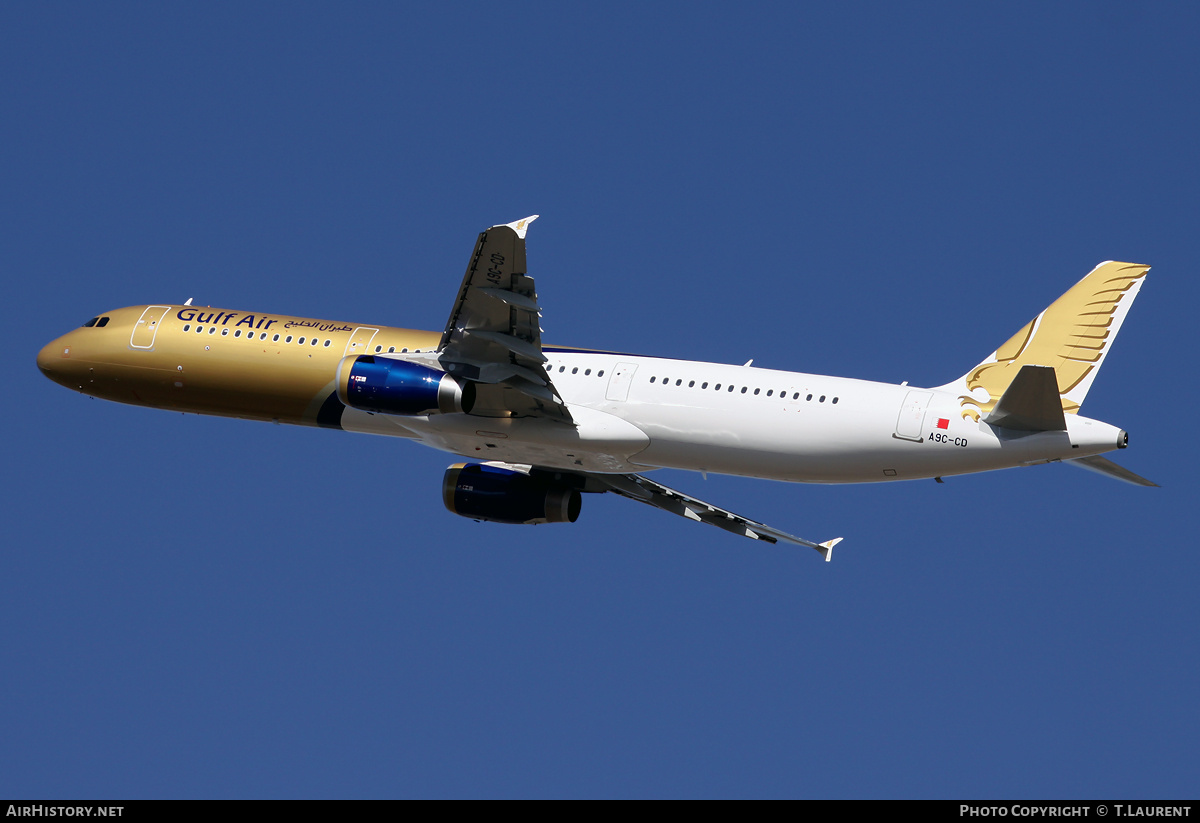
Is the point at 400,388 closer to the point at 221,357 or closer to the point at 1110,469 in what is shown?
the point at 221,357

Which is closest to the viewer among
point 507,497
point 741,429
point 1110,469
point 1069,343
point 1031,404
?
point 1031,404

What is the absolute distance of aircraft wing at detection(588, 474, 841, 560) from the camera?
39.2m

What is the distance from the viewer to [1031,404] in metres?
30.1

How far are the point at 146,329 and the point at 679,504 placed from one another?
49.5ft

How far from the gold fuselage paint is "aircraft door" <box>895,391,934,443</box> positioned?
1156cm

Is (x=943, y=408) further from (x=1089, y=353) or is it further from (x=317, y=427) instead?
(x=317, y=427)

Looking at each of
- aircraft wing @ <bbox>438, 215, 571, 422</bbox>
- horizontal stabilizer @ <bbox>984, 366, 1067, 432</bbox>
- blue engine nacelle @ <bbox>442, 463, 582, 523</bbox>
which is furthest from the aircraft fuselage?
blue engine nacelle @ <bbox>442, 463, 582, 523</bbox>

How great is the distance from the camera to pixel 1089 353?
31859 millimetres

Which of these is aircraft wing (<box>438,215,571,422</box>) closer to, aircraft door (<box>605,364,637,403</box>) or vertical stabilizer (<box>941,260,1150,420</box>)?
aircraft door (<box>605,364,637,403</box>)

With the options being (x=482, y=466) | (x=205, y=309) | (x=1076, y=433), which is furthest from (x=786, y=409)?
(x=205, y=309)

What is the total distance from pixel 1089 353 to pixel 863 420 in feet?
17.0

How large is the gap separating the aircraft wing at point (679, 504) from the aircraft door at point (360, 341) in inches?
283

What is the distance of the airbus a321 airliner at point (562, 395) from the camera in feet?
102

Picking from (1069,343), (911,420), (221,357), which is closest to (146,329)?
(221,357)
